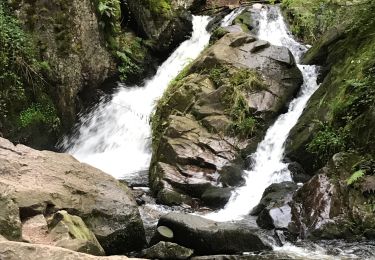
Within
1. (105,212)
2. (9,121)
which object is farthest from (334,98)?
(9,121)

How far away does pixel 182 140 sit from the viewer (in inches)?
389

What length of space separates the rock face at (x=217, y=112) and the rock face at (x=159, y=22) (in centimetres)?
333

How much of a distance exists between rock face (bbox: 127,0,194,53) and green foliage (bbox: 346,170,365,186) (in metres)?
9.63

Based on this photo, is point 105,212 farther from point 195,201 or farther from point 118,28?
point 118,28

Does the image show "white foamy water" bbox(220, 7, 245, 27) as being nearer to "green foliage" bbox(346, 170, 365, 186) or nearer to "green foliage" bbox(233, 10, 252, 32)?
"green foliage" bbox(233, 10, 252, 32)

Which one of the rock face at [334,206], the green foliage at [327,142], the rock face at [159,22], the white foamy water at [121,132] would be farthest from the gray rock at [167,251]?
the rock face at [159,22]

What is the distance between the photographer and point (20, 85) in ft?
36.0

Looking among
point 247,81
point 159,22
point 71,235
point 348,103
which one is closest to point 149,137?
point 247,81

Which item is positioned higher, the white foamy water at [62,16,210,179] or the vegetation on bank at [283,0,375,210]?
the vegetation on bank at [283,0,375,210]

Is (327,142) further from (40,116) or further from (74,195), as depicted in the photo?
(40,116)

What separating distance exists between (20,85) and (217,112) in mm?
4847

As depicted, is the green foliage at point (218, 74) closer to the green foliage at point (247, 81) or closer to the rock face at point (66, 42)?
the green foliage at point (247, 81)

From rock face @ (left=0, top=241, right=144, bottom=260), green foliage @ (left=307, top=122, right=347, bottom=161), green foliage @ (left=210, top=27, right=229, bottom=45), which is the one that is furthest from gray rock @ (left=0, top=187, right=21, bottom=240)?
green foliage @ (left=210, top=27, right=229, bottom=45)

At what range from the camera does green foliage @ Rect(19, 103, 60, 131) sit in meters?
11.1
